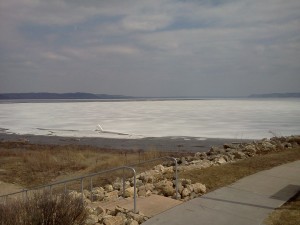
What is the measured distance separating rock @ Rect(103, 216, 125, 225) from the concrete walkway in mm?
478

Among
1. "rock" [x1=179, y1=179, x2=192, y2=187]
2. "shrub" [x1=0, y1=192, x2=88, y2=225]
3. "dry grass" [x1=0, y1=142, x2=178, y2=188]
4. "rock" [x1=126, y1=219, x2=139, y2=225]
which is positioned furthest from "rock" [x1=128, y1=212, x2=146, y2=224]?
"dry grass" [x1=0, y1=142, x2=178, y2=188]

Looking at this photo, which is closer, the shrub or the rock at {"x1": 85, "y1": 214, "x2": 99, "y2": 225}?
the shrub

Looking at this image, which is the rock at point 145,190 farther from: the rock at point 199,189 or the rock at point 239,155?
the rock at point 239,155

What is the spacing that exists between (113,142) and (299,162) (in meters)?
28.1

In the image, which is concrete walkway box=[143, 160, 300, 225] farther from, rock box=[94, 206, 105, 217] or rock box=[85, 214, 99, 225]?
rock box=[94, 206, 105, 217]

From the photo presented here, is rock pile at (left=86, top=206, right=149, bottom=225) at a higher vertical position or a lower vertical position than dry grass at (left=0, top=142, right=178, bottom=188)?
higher

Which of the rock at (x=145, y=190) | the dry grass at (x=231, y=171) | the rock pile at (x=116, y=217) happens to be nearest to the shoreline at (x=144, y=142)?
the dry grass at (x=231, y=171)

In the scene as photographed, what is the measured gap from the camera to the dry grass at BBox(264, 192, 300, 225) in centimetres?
685

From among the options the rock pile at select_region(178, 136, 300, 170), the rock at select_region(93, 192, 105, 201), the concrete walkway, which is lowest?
the rock at select_region(93, 192, 105, 201)

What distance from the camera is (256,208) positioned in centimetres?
763

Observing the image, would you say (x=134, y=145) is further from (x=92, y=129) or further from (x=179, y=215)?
(x=179, y=215)

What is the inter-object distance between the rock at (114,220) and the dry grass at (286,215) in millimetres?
2570

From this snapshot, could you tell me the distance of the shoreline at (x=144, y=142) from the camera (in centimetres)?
3372

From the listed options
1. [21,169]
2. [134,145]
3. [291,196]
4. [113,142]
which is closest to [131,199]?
[291,196]
